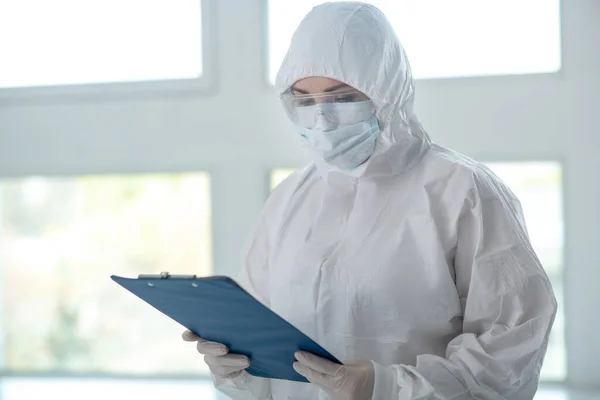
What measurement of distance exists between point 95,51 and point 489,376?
6.34ft

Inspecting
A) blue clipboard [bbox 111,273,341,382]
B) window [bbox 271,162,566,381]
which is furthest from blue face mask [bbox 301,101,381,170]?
window [bbox 271,162,566,381]

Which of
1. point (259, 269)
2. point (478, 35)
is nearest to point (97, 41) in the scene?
point (478, 35)

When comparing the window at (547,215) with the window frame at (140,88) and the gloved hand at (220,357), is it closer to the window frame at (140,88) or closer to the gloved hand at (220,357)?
the window frame at (140,88)

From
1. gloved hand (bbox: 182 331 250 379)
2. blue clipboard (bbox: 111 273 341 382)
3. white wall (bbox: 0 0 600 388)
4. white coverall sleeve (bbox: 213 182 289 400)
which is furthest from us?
white wall (bbox: 0 0 600 388)

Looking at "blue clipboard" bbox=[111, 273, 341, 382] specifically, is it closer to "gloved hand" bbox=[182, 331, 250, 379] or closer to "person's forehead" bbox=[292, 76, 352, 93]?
"gloved hand" bbox=[182, 331, 250, 379]

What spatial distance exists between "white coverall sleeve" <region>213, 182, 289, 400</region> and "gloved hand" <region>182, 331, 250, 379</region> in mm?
105

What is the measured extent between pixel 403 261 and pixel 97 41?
1.74m

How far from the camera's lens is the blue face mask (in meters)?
1.34

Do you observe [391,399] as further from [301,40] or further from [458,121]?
[458,121]

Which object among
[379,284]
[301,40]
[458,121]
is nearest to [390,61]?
[301,40]

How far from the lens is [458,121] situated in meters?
2.32

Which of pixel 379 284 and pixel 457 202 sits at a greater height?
pixel 457 202

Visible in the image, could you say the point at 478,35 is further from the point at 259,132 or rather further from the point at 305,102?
the point at 305,102

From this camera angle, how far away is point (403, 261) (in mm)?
1305
